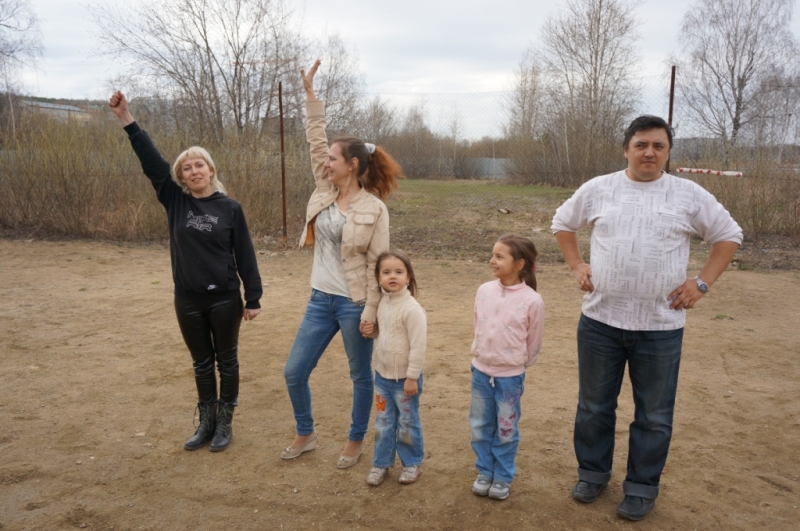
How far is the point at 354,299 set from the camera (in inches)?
130

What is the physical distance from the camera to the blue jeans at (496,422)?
312 centimetres

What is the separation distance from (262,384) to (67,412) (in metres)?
1.32

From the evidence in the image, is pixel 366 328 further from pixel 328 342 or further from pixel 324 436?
pixel 324 436

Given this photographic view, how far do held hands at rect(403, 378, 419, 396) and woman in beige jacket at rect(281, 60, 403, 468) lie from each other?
1.14 feet

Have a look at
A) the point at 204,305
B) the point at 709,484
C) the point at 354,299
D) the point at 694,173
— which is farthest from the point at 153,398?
the point at 694,173

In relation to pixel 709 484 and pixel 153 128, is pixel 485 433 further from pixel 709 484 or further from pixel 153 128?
pixel 153 128

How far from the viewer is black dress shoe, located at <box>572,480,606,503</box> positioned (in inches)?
124

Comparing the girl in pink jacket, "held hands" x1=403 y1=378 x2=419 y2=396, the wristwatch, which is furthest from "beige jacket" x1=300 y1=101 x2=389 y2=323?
the wristwatch

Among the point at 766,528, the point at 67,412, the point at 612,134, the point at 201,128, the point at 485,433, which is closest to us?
the point at 766,528

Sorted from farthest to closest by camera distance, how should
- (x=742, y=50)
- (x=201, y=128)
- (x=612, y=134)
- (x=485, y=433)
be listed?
(x=742, y=50) < (x=612, y=134) < (x=201, y=128) < (x=485, y=433)

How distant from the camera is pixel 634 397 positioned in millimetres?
3072

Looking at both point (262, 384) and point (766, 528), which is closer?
point (766, 528)

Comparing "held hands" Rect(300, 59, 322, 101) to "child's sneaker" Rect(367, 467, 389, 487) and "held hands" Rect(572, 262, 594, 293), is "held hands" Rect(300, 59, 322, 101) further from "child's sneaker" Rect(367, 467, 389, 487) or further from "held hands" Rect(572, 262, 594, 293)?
"child's sneaker" Rect(367, 467, 389, 487)

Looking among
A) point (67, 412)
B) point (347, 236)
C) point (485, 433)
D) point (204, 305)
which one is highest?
point (347, 236)
